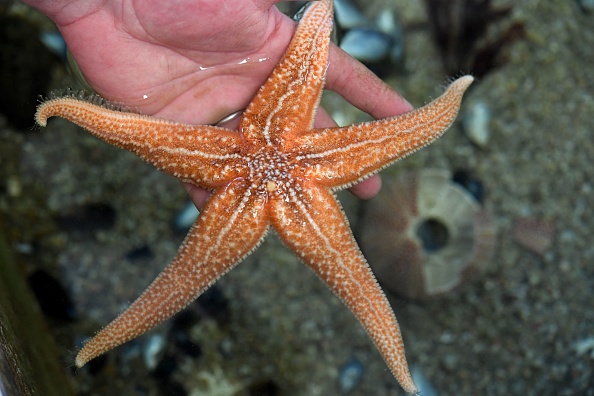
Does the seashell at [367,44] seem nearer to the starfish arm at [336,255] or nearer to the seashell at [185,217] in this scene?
the seashell at [185,217]

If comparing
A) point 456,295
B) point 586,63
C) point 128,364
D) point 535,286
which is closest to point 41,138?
point 128,364

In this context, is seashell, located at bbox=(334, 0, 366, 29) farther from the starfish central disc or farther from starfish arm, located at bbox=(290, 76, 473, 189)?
the starfish central disc

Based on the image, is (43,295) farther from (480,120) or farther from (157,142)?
(480,120)

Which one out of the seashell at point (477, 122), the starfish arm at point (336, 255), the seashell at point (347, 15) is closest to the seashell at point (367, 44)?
the seashell at point (347, 15)

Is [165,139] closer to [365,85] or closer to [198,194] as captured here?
[198,194]

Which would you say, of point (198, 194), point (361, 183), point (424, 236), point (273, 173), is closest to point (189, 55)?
point (198, 194)

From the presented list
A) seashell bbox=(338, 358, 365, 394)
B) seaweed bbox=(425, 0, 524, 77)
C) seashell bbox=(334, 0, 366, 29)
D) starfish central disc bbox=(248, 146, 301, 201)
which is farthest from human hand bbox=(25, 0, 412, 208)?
seashell bbox=(338, 358, 365, 394)
